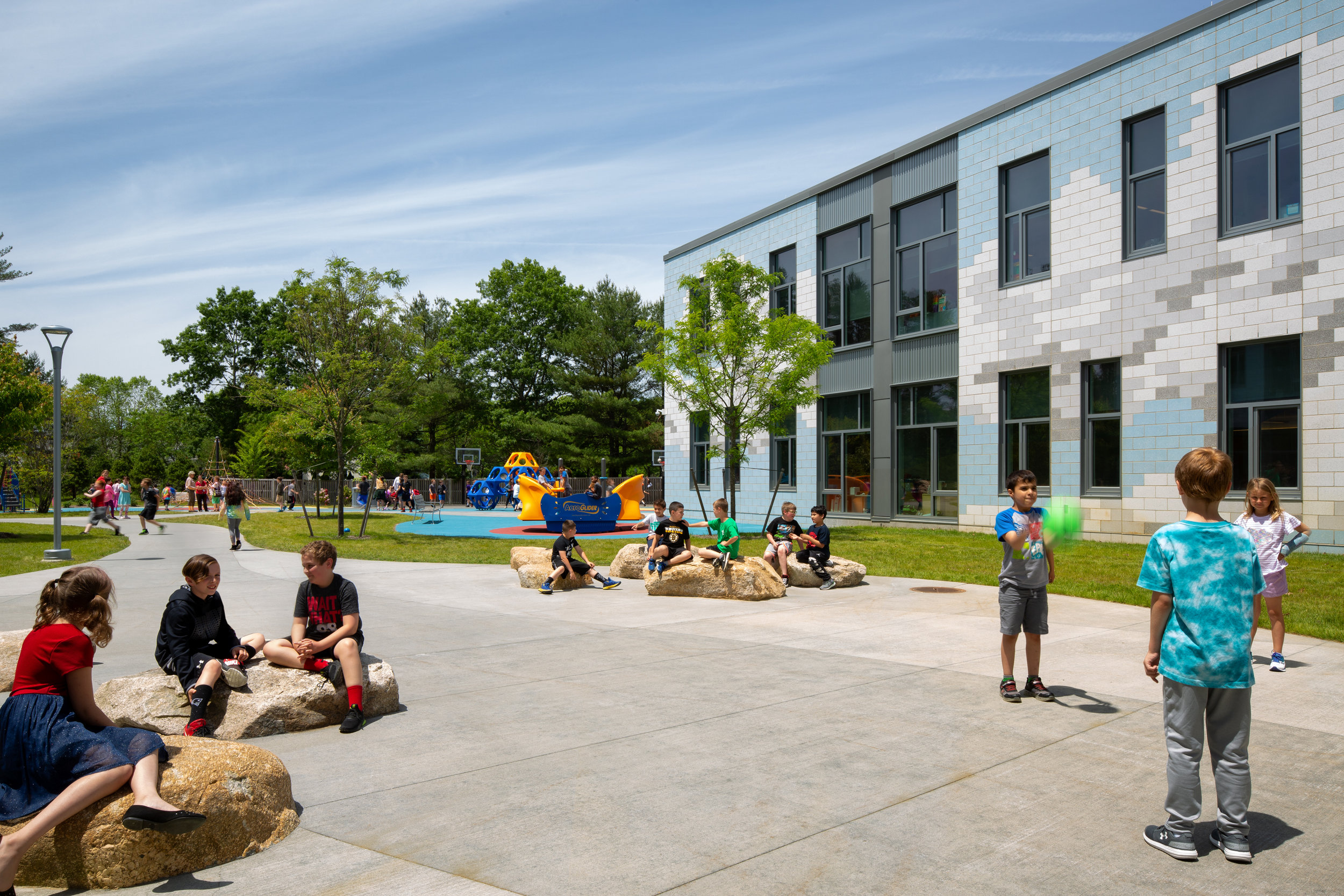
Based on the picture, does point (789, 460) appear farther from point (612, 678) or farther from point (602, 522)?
point (612, 678)

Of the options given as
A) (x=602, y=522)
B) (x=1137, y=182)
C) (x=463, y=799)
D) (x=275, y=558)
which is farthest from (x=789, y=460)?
(x=463, y=799)

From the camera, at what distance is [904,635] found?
31.3 ft

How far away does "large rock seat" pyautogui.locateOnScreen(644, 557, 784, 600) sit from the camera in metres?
12.8

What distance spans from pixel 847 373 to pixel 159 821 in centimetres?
2487

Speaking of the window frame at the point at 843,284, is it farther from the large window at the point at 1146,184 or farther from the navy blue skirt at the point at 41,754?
the navy blue skirt at the point at 41,754

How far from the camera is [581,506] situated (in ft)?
95.5

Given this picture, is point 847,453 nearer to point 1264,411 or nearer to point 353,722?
point 1264,411

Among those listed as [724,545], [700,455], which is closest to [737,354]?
[724,545]

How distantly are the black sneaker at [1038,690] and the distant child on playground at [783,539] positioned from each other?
6.91 m

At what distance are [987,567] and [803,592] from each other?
4.46 m

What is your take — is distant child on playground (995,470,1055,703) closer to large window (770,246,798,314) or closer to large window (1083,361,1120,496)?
large window (1083,361,1120,496)

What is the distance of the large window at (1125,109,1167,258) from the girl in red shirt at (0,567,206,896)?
19802 mm

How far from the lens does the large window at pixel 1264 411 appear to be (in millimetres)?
16578

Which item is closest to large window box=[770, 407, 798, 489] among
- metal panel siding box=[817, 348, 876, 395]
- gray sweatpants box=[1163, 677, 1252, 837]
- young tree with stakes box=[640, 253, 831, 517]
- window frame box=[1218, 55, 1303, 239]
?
metal panel siding box=[817, 348, 876, 395]
